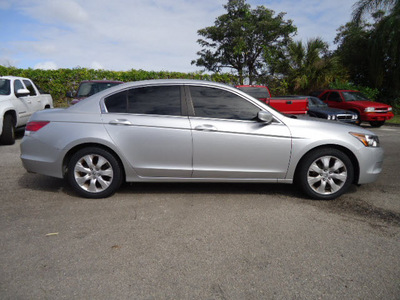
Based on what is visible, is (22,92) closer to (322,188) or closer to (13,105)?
(13,105)

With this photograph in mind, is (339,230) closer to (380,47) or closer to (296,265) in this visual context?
(296,265)

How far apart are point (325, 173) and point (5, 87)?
27.7 feet

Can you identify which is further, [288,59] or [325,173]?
[288,59]

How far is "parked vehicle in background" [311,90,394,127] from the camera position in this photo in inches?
515

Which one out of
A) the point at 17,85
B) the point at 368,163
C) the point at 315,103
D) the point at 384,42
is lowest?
the point at 368,163

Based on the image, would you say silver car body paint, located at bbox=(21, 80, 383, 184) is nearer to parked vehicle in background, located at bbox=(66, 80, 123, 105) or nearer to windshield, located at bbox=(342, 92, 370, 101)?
parked vehicle in background, located at bbox=(66, 80, 123, 105)

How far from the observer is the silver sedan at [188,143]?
4.08m

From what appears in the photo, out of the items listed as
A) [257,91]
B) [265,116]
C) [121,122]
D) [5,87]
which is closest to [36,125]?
[121,122]

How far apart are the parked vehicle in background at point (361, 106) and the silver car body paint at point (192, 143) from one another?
10087 mm

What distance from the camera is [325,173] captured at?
13.8 ft

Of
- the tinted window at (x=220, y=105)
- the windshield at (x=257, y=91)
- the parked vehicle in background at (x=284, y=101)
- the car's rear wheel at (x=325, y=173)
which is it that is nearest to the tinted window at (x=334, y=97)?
the parked vehicle in background at (x=284, y=101)

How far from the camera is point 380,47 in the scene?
19.0 meters

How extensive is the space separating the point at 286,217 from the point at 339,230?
1.90 ft

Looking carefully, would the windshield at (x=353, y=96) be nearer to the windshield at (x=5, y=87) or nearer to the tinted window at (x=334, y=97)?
the tinted window at (x=334, y=97)
